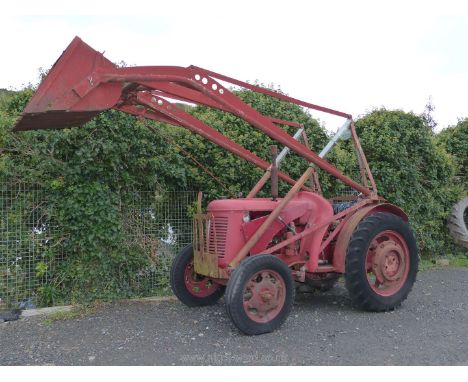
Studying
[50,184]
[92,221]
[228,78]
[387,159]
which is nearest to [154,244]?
[92,221]

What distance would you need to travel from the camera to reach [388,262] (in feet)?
18.6

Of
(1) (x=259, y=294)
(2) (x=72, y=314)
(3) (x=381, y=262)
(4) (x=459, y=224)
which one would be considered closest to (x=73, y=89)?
(1) (x=259, y=294)

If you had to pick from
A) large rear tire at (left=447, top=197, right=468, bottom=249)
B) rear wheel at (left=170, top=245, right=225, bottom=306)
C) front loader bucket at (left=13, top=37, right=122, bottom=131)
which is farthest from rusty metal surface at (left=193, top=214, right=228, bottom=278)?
large rear tire at (left=447, top=197, right=468, bottom=249)

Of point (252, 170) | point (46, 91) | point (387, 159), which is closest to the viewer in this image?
point (46, 91)

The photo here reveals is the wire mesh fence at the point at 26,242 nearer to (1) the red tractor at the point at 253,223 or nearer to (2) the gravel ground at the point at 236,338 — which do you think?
(2) the gravel ground at the point at 236,338

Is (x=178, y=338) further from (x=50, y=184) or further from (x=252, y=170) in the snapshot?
(x=252, y=170)

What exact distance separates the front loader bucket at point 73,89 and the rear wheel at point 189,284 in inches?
90.6

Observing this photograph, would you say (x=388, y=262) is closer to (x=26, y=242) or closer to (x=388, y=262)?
(x=388, y=262)

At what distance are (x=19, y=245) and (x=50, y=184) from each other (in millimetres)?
866

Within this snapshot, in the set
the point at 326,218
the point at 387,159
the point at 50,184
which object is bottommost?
the point at 326,218

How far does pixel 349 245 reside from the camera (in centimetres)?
539

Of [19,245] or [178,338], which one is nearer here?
[178,338]

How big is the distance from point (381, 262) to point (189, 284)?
7.68 feet

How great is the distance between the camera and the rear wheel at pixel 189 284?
5.83 meters
